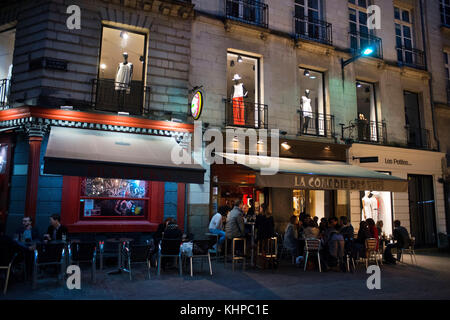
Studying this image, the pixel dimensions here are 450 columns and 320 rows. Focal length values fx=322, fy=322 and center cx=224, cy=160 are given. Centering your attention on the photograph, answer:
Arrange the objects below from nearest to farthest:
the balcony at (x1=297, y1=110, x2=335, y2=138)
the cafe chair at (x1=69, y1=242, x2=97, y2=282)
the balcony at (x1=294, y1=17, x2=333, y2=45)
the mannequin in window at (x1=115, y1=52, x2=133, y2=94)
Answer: the cafe chair at (x1=69, y1=242, x2=97, y2=282) → the mannequin in window at (x1=115, y1=52, x2=133, y2=94) → the balcony at (x1=297, y1=110, x2=335, y2=138) → the balcony at (x1=294, y1=17, x2=333, y2=45)

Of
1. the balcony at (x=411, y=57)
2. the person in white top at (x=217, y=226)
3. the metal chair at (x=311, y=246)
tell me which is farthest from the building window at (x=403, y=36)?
the person in white top at (x=217, y=226)

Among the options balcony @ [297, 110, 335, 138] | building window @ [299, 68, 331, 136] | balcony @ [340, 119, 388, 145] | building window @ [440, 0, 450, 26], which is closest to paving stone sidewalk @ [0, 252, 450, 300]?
balcony @ [297, 110, 335, 138]

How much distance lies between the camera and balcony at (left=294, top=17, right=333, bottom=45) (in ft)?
38.7

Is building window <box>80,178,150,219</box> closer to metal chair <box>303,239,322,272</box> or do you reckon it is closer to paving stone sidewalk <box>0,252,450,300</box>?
paving stone sidewalk <box>0,252,450,300</box>

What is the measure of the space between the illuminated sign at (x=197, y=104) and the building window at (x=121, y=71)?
145 cm

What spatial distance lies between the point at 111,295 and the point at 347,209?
878 cm

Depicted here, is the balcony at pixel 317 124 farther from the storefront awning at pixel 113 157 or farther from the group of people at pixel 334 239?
the storefront awning at pixel 113 157

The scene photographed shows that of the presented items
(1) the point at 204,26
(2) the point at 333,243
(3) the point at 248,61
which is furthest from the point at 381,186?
(1) the point at 204,26

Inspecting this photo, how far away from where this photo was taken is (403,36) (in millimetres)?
14062

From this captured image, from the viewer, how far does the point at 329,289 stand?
19.6 feet
